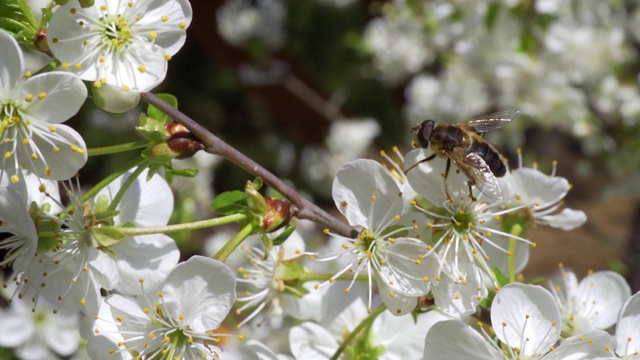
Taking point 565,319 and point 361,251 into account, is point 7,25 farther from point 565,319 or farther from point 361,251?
point 565,319

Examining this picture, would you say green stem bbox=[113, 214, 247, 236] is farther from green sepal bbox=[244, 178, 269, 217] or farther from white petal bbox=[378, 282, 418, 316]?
white petal bbox=[378, 282, 418, 316]

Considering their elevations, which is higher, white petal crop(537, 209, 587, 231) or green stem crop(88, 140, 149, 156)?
green stem crop(88, 140, 149, 156)

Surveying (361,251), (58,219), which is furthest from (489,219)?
(58,219)

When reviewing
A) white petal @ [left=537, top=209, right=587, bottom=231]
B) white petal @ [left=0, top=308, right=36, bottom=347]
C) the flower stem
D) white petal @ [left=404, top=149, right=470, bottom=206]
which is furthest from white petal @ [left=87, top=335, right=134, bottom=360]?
white petal @ [left=0, top=308, right=36, bottom=347]

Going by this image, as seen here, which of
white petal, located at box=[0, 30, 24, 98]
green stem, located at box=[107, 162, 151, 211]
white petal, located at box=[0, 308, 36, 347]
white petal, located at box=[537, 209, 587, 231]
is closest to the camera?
white petal, located at box=[0, 30, 24, 98]

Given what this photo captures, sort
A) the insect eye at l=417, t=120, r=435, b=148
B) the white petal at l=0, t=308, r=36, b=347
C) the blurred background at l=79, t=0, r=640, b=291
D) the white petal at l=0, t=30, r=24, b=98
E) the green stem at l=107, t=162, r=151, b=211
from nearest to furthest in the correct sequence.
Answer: the white petal at l=0, t=30, r=24, b=98 < the green stem at l=107, t=162, r=151, b=211 < the insect eye at l=417, t=120, r=435, b=148 < the white petal at l=0, t=308, r=36, b=347 < the blurred background at l=79, t=0, r=640, b=291

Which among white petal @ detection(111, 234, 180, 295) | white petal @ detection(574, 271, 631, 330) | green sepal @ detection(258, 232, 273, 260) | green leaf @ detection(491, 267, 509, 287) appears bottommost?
white petal @ detection(574, 271, 631, 330)

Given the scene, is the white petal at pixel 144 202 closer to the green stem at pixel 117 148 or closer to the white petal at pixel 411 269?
the green stem at pixel 117 148
